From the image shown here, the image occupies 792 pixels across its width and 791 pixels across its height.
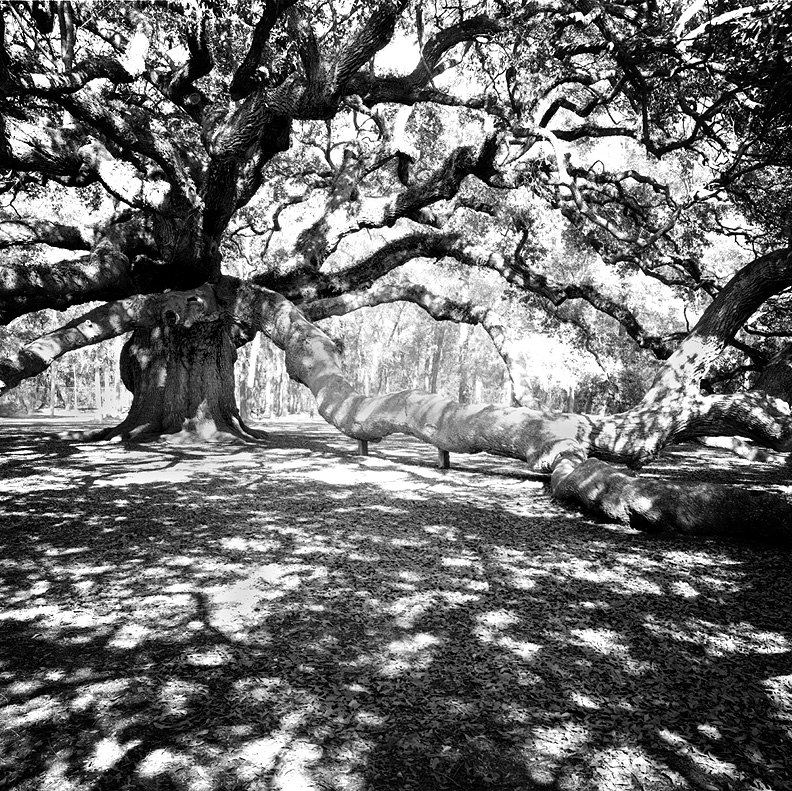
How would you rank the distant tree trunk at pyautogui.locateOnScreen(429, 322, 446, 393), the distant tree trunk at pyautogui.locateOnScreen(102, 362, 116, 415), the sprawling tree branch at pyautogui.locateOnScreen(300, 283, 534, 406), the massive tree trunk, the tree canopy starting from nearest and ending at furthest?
the tree canopy → the sprawling tree branch at pyautogui.locateOnScreen(300, 283, 534, 406) → the massive tree trunk → the distant tree trunk at pyautogui.locateOnScreen(102, 362, 116, 415) → the distant tree trunk at pyautogui.locateOnScreen(429, 322, 446, 393)

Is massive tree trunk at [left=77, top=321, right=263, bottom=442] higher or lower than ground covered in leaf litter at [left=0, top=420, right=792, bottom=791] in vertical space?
higher

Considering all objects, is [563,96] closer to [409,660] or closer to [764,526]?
[764,526]

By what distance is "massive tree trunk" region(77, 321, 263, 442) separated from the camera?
13.2 metres

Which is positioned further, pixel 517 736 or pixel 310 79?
pixel 310 79

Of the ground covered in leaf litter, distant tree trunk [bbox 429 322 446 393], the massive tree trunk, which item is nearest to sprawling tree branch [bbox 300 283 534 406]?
the massive tree trunk

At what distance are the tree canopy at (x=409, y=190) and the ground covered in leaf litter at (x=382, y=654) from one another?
5.57 feet

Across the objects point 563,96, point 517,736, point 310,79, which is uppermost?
point 563,96

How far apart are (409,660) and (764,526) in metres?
4.05

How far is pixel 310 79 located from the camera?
7984mm

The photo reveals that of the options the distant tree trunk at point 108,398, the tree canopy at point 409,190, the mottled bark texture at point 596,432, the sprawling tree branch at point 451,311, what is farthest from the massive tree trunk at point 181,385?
the distant tree trunk at point 108,398

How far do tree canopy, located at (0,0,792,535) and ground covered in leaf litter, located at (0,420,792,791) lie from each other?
66.8 inches

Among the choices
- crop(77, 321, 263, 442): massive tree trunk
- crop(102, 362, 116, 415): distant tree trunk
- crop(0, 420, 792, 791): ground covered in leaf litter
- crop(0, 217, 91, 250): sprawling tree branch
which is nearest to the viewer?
crop(0, 420, 792, 791): ground covered in leaf litter

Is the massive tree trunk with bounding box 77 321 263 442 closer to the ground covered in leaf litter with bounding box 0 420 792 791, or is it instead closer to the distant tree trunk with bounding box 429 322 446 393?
the ground covered in leaf litter with bounding box 0 420 792 791

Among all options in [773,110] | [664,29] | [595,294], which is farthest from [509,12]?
[595,294]
